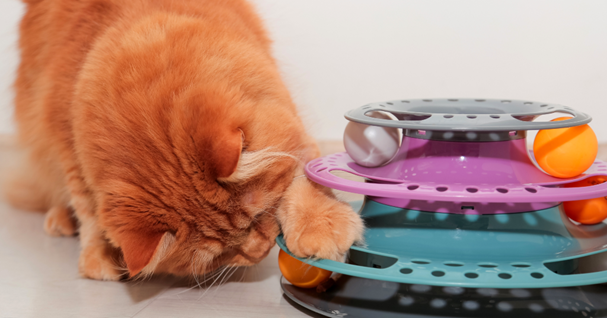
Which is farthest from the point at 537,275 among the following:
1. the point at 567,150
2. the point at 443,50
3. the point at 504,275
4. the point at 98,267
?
the point at 443,50

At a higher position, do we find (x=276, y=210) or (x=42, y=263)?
(x=276, y=210)

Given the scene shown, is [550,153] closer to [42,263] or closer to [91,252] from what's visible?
[91,252]

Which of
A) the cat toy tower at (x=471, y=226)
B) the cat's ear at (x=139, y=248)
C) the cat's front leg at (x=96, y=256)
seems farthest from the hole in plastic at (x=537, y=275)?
the cat's front leg at (x=96, y=256)

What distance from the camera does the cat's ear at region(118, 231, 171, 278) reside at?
3.22 ft

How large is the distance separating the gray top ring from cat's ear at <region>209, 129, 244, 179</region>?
0.88 ft

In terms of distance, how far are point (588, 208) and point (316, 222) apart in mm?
633

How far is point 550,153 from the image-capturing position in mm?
1062

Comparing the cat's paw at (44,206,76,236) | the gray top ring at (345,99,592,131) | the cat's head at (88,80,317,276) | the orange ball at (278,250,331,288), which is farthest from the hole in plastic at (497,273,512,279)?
the cat's paw at (44,206,76,236)

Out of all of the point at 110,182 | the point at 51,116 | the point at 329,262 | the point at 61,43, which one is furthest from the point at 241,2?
the point at 329,262

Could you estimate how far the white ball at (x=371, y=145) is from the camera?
1.20m

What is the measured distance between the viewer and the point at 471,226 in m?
1.03

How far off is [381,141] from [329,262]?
13.6 inches

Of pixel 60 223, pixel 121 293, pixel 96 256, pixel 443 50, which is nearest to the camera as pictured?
pixel 121 293

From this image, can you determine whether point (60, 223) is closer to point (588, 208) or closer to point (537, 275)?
point (537, 275)
